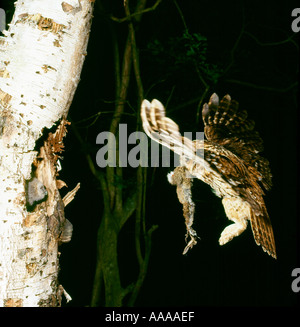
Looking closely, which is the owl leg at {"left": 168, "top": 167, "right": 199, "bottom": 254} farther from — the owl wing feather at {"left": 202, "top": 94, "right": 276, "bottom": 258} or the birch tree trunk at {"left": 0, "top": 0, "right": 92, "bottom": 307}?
the birch tree trunk at {"left": 0, "top": 0, "right": 92, "bottom": 307}

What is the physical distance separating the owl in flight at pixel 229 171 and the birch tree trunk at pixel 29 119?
0.27 m

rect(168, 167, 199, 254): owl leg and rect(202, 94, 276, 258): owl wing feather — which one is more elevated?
rect(202, 94, 276, 258): owl wing feather

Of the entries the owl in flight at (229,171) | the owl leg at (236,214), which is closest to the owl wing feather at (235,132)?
the owl in flight at (229,171)

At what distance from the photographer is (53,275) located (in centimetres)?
69

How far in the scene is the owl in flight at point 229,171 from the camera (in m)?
0.90

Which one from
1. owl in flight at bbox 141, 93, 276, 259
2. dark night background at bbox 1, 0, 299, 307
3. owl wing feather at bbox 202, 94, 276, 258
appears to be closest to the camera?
owl in flight at bbox 141, 93, 276, 259

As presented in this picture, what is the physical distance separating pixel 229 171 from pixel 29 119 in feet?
1.94

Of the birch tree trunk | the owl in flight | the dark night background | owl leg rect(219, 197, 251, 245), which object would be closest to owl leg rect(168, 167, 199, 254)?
the owl in flight

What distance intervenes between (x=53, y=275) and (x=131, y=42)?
152cm

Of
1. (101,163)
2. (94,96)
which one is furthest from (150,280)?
(94,96)

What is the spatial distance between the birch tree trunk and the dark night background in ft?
4.74

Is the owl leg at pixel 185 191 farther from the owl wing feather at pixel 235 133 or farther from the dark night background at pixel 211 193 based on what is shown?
the dark night background at pixel 211 193

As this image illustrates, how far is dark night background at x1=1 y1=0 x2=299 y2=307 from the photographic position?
214cm

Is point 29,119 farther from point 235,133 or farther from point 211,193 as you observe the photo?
point 211,193
